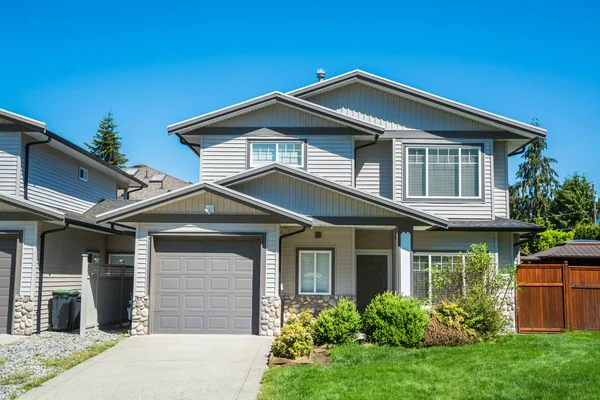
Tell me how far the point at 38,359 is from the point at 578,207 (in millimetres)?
42933

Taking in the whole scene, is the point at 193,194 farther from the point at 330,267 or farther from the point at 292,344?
the point at 292,344

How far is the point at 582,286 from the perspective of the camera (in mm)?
15250

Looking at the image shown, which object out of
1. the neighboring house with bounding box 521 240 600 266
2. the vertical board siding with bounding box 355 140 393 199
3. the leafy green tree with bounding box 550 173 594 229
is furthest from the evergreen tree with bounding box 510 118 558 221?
the vertical board siding with bounding box 355 140 393 199

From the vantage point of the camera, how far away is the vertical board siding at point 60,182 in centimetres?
1658

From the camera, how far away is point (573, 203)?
45.9 m

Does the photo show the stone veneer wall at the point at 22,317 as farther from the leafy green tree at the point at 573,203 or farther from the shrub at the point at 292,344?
the leafy green tree at the point at 573,203

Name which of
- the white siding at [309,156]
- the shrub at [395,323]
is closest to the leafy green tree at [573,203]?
the white siding at [309,156]

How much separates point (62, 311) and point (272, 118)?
763cm

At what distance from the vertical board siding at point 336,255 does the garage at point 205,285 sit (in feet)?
7.38

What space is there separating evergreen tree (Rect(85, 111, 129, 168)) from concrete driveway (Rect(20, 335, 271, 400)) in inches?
1345

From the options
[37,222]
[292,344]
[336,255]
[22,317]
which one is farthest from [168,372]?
[336,255]

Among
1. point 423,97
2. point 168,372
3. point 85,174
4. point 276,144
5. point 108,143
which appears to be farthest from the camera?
point 108,143

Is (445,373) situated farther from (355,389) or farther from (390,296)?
(390,296)

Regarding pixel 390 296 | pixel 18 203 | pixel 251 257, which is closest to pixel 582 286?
pixel 390 296
